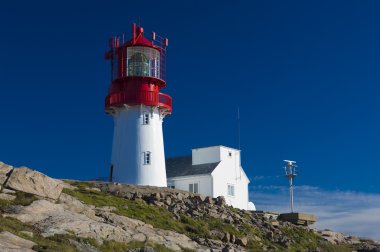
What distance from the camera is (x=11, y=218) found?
73.1 feet

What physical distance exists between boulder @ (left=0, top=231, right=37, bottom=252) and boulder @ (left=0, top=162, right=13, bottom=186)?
6.41 metres

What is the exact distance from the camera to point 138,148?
44.6 metres

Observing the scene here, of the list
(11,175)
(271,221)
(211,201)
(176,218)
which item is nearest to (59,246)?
(11,175)

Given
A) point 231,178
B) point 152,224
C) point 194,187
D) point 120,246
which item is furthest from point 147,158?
point 120,246

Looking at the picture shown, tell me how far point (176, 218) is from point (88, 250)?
10.7m

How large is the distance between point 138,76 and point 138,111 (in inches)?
112

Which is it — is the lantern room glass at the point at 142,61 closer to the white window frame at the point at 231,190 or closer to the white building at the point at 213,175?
the white building at the point at 213,175

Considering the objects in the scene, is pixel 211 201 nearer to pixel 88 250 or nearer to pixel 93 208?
pixel 93 208

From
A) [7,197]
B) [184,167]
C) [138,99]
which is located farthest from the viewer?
[184,167]

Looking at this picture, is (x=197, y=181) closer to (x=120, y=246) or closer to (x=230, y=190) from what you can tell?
(x=230, y=190)

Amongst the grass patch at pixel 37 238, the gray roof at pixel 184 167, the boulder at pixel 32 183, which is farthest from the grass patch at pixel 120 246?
the gray roof at pixel 184 167

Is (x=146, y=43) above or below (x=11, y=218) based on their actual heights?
above

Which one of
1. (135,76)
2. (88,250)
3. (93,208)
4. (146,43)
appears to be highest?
(146,43)

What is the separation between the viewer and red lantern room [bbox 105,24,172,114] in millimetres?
45000
